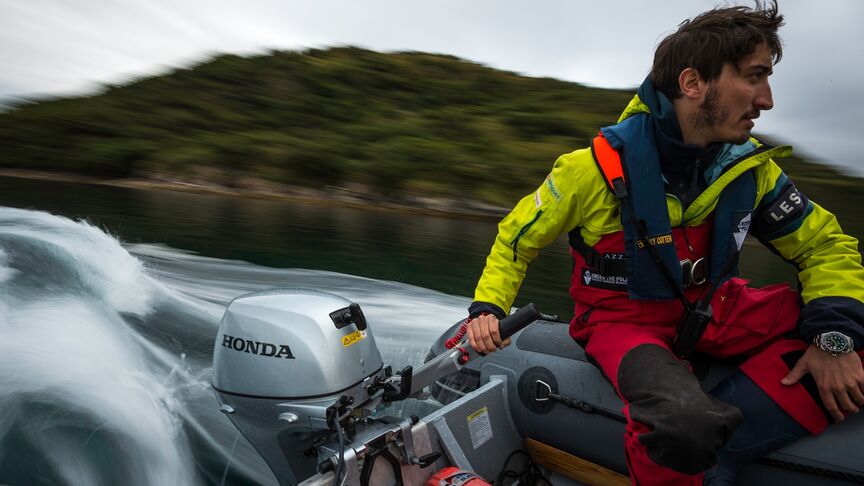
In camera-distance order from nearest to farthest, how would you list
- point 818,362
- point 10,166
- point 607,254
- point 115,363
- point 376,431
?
point 818,362
point 376,431
point 607,254
point 115,363
point 10,166

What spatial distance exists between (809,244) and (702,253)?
0.95 ft

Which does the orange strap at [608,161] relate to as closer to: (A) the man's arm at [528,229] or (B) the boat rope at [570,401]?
(A) the man's arm at [528,229]

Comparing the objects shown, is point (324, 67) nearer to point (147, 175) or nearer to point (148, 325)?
point (147, 175)

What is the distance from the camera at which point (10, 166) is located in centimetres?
1585

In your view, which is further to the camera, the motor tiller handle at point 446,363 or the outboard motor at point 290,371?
the outboard motor at point 290,371

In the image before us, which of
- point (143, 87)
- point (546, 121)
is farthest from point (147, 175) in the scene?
point (546, 121)

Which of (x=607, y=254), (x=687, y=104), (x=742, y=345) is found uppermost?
(x=687, y=104)

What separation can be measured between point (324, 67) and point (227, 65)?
4.27m

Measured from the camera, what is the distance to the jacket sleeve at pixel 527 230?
161 centimetres

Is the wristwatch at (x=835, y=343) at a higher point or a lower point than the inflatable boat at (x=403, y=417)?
higher

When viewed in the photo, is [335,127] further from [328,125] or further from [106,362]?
[106,362]

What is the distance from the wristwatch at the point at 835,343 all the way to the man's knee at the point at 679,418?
0.30 m

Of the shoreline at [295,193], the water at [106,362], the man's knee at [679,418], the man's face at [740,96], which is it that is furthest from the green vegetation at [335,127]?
the man's knee at [679,418]

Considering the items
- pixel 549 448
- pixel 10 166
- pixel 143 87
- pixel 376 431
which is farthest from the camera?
pixel 143 87
